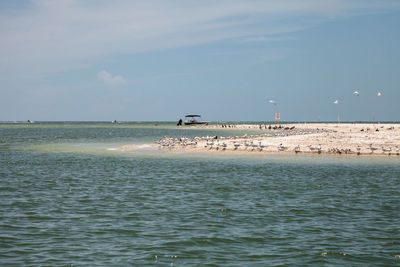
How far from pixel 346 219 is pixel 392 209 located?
2773mm

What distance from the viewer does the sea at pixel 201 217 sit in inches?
426

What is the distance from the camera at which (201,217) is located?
14906 mm

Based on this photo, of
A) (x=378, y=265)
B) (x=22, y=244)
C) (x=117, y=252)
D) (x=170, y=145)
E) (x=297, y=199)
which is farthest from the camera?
(x=170, y=145)

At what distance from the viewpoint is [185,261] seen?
1042 cm

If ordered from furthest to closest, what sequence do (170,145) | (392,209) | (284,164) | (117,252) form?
(170,145), (284,164), (392,209), (117,252)

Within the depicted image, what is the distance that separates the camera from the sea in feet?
35.5

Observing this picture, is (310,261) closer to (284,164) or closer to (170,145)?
(284,164)

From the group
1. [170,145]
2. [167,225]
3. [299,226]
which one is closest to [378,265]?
[299,226]

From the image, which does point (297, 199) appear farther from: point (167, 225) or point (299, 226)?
point (167, 225)

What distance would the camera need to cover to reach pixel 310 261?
10.4 m

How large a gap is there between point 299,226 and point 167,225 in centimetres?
427

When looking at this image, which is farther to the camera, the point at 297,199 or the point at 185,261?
the point at 297,199

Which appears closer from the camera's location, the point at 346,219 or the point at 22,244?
Result: the point at 22,244

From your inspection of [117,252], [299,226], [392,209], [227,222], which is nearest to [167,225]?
[227,222]
